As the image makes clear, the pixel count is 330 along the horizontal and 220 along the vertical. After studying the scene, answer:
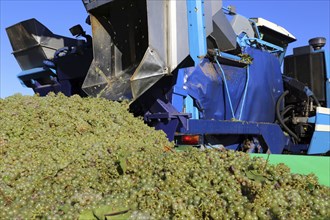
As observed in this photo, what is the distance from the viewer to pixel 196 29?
11.0ft

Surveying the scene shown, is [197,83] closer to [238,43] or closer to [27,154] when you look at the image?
[238,43]

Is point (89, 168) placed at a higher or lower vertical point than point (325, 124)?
higher

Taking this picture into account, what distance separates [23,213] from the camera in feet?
5.59

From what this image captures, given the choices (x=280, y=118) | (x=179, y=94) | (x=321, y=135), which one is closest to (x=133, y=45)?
(x=179, y=94)

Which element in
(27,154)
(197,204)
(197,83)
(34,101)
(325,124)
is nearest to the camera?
(197,204)

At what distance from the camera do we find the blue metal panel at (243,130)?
11.6ft

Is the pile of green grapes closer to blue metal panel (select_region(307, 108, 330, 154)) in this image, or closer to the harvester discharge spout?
the harvester discharge spout

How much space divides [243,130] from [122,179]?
7.59 feet

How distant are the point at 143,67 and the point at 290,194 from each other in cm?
195

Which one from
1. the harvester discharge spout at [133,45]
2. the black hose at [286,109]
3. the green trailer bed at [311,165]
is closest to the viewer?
the green trailer bed at [311,165]

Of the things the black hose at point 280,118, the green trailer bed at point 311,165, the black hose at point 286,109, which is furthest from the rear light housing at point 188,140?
the black hose at point 286,109

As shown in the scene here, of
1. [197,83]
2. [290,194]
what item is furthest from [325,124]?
[290,194]

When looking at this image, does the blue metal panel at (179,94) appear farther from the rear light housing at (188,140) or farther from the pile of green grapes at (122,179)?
the pile of green grapes at (122,179)

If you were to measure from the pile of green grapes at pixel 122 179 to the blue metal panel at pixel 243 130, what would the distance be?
780mm
